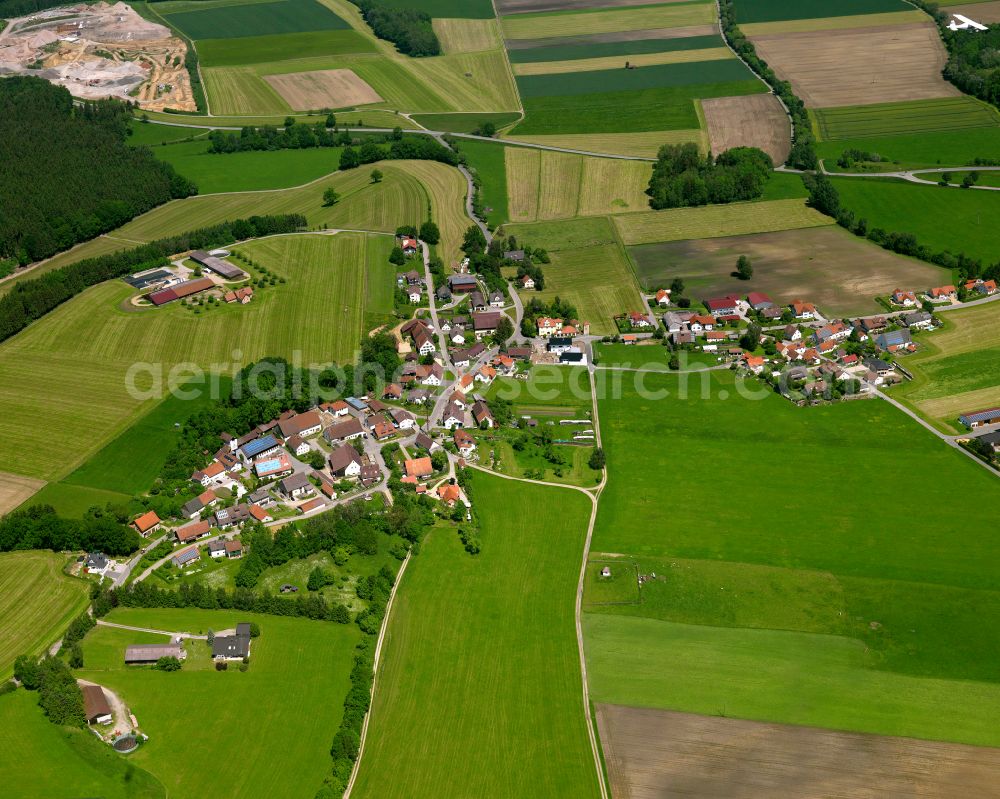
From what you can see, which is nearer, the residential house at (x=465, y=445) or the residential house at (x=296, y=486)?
the residential house at (x=296, y=486)

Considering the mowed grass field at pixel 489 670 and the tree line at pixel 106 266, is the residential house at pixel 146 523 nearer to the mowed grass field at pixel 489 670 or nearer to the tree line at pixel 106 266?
the mowed grass field at pixel 489 670

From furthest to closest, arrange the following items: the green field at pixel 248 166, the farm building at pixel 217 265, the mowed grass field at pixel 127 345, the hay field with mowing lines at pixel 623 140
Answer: the hay field with mowing lines at pixel 623 140 → the green field at pixel 248 166 → the farm building at pixel 217 265 → the mowed grass field at pixel 127 345

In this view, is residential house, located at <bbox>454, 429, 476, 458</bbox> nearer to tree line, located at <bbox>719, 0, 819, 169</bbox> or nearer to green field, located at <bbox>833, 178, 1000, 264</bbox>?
green field, located at <bbox>833, 178, 1000, 264</bbox>

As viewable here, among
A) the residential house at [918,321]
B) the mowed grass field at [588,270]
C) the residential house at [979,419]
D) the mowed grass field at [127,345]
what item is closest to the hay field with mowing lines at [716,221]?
the mowed grass field at [588,270]

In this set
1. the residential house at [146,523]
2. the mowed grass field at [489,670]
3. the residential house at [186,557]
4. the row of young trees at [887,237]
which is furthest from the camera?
the row of young trees at [887,237]

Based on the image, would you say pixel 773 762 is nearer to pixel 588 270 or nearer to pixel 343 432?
pixel 343 432

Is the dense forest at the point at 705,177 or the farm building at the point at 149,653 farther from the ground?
the dense forest at the point at 705,177

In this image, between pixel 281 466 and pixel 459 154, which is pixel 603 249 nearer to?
pixel 459 154

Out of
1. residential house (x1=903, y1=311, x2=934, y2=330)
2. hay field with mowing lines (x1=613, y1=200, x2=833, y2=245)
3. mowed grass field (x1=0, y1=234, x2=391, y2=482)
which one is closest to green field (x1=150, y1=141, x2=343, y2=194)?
mowed grass field (x1=0, y1=234, x2=391, y2=482)
